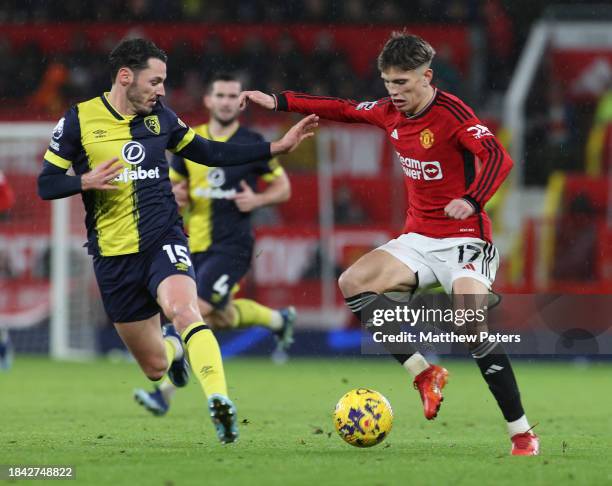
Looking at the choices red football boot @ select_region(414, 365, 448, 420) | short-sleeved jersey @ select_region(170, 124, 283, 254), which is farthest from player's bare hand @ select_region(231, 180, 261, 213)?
red football boot @ select_region(414, 365, 448, 420)

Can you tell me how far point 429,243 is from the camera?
698 cm

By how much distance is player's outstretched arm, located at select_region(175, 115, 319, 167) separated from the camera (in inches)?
277

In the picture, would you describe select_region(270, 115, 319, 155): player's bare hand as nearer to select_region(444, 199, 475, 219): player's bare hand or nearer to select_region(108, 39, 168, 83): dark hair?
select_region(108, 39, 168, 83): dark hair

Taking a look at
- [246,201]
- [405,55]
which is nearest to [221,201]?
[246,201]

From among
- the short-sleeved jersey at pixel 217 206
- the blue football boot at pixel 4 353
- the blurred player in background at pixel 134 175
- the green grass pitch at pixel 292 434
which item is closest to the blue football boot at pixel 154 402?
the green grass pitch at pixel 292 434

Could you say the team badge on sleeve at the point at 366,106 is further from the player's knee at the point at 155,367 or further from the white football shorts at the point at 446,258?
the player's knee at the point at 155,367

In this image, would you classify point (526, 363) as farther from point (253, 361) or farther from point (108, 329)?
point (108, 329)

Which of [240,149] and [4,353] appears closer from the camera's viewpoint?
[240,149]

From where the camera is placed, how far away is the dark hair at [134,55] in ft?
21.8

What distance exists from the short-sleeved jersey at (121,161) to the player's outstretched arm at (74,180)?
0.25 feet

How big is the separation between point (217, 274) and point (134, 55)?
126 inches

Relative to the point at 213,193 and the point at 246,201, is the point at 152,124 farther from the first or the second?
the point at 213,193

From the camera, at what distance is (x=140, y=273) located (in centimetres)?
686

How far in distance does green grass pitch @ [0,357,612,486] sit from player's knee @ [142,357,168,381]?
0.31 meters
